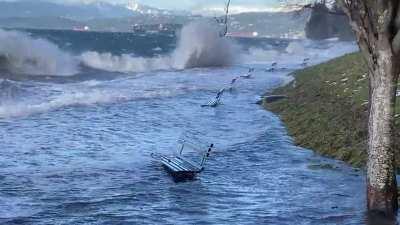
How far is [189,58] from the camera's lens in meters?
73.5

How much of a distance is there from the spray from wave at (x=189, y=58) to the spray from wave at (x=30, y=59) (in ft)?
15.0

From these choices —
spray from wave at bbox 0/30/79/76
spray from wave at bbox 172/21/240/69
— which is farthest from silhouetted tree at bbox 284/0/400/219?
spray from wave at bbox 172/21/240/69

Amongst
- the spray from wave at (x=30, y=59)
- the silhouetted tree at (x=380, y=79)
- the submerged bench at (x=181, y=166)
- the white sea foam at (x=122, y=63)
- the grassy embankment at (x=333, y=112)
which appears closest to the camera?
the silhouetted tree at (x=380, y=79)

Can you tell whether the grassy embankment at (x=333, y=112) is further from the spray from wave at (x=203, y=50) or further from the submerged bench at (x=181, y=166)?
the spray from wave at (x=203, y=50)

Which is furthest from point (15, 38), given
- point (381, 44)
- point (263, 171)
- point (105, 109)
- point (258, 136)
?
point (381, 44)

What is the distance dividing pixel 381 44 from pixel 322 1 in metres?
3.37

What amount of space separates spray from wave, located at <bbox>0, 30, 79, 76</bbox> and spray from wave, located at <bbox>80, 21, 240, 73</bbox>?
4.57m

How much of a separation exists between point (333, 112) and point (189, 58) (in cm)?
5187

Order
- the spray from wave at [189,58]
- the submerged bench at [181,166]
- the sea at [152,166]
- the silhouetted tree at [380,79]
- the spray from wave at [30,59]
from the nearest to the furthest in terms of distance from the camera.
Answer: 1. the silhouetted tree at [380,79]
2. the sea at [152,166]
3. the submerged bench at [181,166]
4. the spray from wave at [30,59]
5. the spray from wave at [189,58]

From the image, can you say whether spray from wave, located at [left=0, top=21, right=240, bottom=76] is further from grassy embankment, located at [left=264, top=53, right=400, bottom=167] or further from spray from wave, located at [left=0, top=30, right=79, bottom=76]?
grassy embankment, located at [left=264, top=53, right=400, bottom=167]

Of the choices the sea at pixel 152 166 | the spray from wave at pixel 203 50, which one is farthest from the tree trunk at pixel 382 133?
the spray from wave at pixel 203 50

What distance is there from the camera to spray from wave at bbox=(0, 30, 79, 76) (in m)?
59.7

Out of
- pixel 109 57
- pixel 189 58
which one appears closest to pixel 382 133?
pixel 189 58

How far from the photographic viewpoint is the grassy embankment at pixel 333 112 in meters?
18.1
